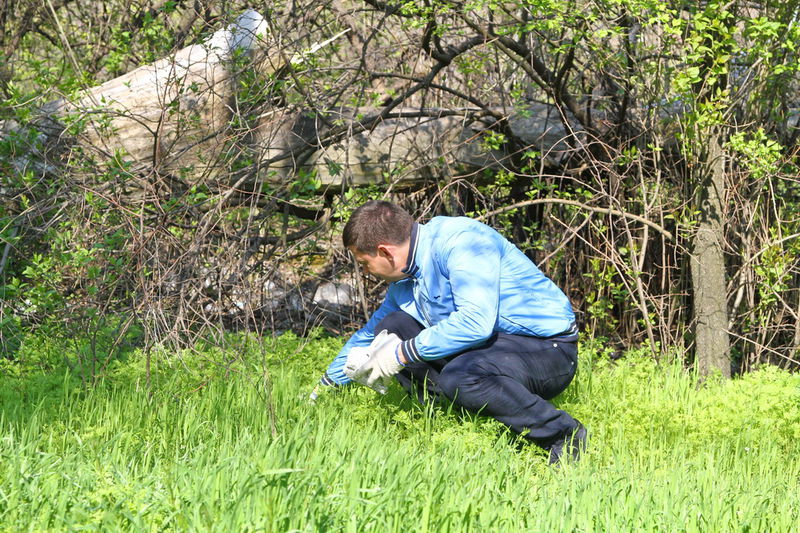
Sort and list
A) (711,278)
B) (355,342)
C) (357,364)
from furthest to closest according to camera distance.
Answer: (711,278)
(355,342)
(357,364)

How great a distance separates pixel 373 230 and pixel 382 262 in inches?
7.3

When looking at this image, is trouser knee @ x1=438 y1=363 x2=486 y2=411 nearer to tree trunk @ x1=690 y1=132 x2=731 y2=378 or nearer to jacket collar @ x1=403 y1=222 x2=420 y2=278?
jacket collar @ x1=403 y1=222 x2=420 y2=278

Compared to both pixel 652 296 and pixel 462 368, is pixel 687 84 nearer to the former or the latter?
pixel 652 296

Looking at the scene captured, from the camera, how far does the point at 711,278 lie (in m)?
5.81

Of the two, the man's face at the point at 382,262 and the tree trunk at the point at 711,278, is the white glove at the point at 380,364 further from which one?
the tree trunk at the point at 711,278

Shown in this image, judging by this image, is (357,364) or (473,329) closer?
(473,329)

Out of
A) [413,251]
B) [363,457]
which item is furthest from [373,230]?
[363,457]

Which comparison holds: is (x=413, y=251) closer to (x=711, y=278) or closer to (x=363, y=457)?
(x=363, y=457)

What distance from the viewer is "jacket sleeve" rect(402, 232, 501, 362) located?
411 centimetres

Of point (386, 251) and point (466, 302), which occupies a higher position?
point (386, 251)

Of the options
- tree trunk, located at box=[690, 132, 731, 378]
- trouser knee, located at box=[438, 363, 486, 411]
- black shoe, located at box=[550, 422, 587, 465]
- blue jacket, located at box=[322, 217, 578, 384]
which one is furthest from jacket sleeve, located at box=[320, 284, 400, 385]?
tree trunk, located at box=[690, 132, 731, 378]

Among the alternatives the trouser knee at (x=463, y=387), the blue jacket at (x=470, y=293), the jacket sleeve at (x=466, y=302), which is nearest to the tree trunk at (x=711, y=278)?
the blue jacket at (x=470, y=293)

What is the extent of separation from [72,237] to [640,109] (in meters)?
3.95

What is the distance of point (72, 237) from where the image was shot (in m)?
5.02
